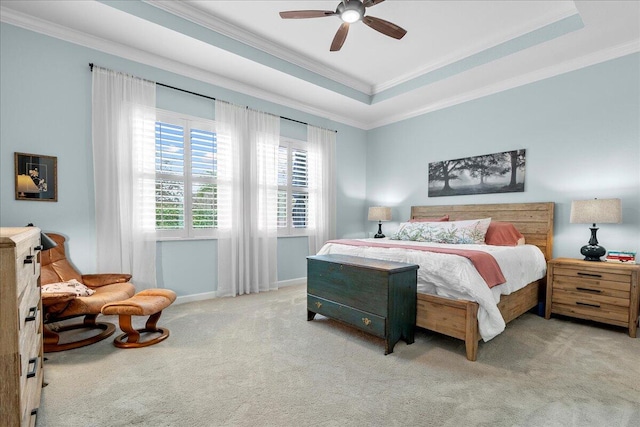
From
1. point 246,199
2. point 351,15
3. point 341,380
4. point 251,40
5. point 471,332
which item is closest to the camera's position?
point 341,380

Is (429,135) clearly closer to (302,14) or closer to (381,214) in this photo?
(381,214)

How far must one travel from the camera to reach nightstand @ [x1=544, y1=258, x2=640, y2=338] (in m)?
2.77

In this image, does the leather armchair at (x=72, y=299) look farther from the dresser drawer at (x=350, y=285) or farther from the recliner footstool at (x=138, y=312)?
the dresser drawer at (x=350, y=285)

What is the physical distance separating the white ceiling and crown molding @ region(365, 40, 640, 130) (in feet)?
0.04

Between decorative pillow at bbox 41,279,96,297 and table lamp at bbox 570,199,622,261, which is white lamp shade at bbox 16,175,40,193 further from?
table lamp at bbox 570,199,622,261

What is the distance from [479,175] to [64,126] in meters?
4.94

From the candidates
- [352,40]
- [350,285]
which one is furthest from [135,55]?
[350,285]

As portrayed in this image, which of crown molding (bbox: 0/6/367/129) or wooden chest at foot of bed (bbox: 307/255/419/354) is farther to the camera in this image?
crown molding (bbox: 0/6/367/129)

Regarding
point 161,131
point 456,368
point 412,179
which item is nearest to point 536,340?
point 456,368

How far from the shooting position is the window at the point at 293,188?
4742mm

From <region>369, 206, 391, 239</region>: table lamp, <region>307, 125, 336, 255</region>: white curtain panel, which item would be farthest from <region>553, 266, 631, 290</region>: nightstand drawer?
<region>307, 125, 336, 255</region>: white curtain panel

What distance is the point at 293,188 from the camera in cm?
486

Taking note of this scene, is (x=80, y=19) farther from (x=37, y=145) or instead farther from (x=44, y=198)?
(x=44, y=198)

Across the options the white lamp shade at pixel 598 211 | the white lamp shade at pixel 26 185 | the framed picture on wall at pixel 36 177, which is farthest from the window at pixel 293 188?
the white lamp shade at pixel 598 211
